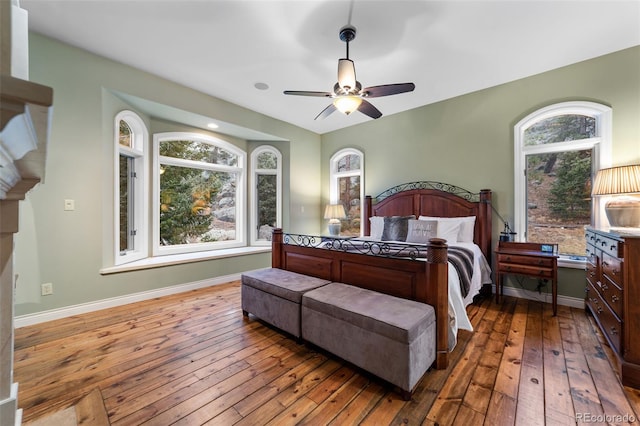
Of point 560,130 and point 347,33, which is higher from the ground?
point 347,33

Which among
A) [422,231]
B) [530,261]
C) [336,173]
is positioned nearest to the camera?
[530,261]

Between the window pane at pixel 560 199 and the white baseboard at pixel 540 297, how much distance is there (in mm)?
572

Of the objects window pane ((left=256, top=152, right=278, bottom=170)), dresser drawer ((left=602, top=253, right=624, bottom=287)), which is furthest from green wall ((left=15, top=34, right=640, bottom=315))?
dresser drawer ((left=602, top=253, right=624, bottom=287))

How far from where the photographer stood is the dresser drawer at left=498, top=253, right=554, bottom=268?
9.39 ft

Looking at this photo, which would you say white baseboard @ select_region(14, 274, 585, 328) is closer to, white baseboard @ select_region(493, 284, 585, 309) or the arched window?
white baseboard @ select_region(493, 284, 585, 309)

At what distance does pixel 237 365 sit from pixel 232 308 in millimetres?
1206

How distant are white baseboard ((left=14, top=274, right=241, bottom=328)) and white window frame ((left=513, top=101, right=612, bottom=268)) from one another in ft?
14.9

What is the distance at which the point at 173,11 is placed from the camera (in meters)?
2.32

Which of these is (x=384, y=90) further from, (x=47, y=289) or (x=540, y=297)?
(x=47, y=289)

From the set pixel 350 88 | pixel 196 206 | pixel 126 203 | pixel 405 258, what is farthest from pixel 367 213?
pixel 126 203

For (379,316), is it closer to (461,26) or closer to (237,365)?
(237,365)

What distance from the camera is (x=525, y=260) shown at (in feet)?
9.78

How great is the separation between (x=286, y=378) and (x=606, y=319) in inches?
104

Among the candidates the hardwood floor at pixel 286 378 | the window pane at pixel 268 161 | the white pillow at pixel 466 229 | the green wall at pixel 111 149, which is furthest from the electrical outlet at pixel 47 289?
the white pillow at pixel 466 229
